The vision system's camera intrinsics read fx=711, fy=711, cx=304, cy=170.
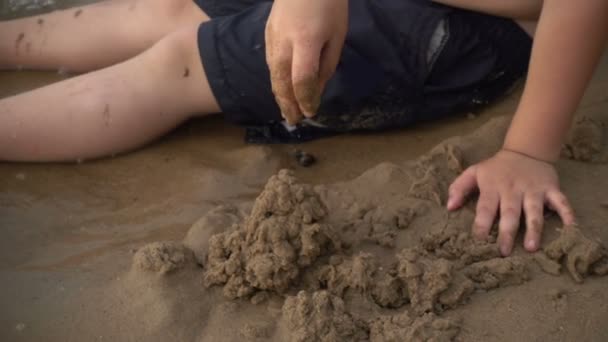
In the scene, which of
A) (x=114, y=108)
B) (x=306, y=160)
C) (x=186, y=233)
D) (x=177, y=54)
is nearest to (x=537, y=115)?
(x=306, y=160)

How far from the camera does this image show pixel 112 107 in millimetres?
1953

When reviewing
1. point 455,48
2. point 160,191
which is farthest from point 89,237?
point 455,48

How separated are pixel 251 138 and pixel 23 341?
34.3 inches

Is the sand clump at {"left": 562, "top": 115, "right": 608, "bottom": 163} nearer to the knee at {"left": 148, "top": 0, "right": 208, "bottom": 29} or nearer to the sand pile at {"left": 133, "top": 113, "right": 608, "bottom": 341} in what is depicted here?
the sand pile at {"left": 133, "top": 113, "right": 608, "bottom": 341}

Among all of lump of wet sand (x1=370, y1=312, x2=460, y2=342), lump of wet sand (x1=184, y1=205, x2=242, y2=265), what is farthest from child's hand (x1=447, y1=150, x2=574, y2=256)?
lump of wet sand (x1=184, y1=205, x2=242, y2=265)

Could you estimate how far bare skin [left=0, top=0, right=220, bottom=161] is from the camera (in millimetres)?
1924

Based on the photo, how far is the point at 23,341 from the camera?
1.30m

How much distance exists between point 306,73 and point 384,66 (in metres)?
0.57

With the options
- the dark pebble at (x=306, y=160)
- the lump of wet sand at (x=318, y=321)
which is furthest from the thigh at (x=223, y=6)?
the lump of wet sand at (x=318, y=321)

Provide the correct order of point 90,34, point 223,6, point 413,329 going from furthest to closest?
point 90,34, point 223,6, point 413,329

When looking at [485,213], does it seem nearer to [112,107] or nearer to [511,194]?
[511,194]

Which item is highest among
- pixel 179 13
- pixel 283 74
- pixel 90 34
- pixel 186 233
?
pixel 283 74

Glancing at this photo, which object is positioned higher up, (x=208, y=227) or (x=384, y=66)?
(x=384, y=66)

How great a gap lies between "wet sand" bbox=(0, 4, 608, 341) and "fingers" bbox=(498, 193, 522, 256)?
6 centimetres
